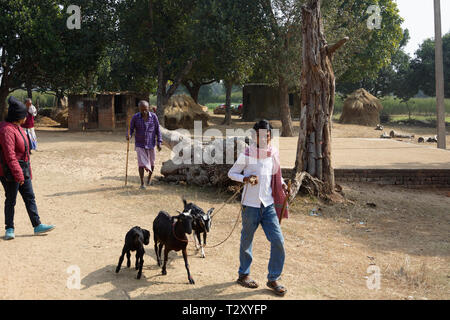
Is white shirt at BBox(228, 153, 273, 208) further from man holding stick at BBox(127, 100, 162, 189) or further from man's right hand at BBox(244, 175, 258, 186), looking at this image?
man holding stick at BBox(127, 100, 162, 189)

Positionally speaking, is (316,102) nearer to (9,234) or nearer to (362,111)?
(9,234)

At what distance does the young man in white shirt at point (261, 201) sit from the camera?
4.88 meters

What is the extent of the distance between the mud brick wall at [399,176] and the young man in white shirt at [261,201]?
273 inches

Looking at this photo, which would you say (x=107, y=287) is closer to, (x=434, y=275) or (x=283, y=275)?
(x=283, y=275)

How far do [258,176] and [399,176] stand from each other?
7.78 metres

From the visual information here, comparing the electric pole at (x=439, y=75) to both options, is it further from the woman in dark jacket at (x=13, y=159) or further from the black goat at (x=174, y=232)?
the woman in dark jacket at (x=13, y=159)

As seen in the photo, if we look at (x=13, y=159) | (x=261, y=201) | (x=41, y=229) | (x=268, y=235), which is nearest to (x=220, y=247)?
(x=268, y=235)

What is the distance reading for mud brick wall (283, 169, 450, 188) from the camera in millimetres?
11594

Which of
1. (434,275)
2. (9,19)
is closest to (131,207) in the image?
(434,275)

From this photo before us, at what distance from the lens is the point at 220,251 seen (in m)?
6.45

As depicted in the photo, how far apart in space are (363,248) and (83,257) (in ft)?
13.1

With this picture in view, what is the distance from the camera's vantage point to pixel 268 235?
4.92 m

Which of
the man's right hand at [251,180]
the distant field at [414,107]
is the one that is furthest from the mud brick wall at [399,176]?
the distant field at [414,107]

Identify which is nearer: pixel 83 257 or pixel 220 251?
pixel 83 257
